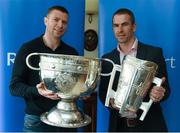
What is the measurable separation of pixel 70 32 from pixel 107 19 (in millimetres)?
206

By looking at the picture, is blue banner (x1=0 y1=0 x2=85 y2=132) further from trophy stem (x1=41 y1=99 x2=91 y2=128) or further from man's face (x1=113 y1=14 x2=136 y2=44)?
trophy stem (x1=41 y1=99 x2=91 y2=128)

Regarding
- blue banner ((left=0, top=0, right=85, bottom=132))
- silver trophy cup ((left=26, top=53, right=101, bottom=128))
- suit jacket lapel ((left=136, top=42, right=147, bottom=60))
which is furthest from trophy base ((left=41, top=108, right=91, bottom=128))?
blue banner ((left=0, top=0, right=85, bottom=132))

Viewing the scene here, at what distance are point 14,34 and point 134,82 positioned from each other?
0.78 meters

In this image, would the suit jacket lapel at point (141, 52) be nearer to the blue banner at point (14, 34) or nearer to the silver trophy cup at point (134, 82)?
the silver trophy cup at point (134, 82)

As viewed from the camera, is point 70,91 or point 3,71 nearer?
point 70,91

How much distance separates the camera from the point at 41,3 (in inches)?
59.0

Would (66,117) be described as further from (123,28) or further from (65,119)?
(123,28)

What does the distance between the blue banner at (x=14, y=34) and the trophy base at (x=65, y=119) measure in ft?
1.83

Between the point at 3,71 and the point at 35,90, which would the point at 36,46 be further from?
the point at 3,71

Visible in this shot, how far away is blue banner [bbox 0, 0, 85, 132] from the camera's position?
1462 mm

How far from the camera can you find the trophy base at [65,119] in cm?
94

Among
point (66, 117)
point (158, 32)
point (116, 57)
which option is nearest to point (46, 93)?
point (66, 117)

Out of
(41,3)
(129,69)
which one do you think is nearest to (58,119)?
(129,69)

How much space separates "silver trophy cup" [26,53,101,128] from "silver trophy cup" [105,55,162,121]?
0.29 feet
